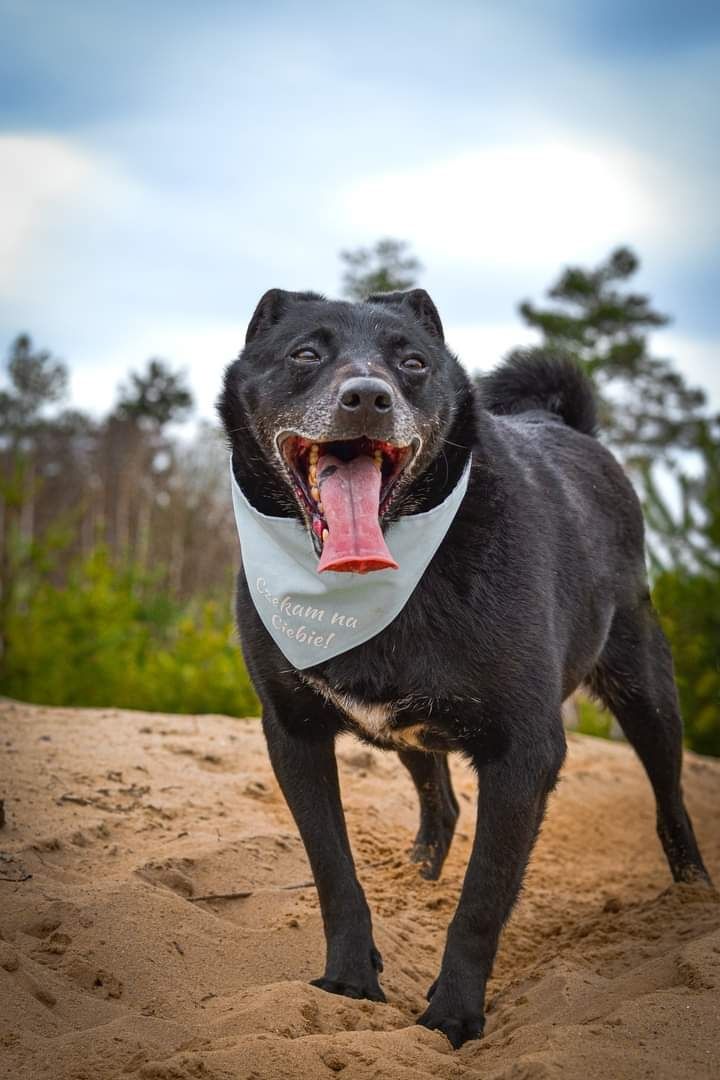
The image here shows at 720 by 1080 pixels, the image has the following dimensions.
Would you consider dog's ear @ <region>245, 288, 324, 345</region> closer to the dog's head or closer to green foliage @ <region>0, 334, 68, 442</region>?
the dog's head

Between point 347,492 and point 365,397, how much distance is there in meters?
0.28

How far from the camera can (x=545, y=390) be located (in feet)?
17.8

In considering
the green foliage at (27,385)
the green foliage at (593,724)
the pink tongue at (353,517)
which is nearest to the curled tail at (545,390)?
the pink tongue at (353,517)

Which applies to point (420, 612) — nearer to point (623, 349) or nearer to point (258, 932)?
point (258, 932)

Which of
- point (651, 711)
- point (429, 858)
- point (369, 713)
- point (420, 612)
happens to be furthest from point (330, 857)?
point (651, 711)

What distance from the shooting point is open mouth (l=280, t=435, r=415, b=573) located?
3.06 metres

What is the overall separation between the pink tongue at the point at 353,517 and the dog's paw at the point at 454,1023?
123 centimetres

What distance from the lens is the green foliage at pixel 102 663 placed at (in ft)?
29.9

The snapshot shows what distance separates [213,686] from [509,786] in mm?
6104

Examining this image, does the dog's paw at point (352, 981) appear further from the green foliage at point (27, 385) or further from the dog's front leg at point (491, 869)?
the green foliage at point (27, 385)

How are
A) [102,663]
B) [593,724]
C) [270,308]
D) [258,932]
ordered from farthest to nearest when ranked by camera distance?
[593,724]
[102,663]
[270,308]
[258,932]

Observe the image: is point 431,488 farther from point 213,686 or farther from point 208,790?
point 213,686

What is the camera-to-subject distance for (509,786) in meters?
3.24

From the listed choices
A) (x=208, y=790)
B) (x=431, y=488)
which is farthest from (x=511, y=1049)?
(x=208, y=790)
